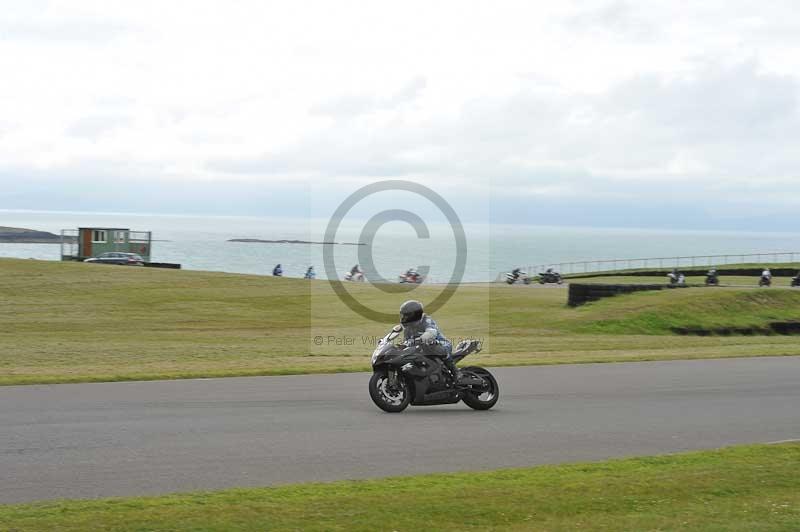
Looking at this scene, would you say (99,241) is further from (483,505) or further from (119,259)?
(483,505)

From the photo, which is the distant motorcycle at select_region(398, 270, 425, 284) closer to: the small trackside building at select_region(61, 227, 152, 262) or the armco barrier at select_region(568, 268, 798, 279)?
the armco barrier at select_region(568, 268, 798, 279)

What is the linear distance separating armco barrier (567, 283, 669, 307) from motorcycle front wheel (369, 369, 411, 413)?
1091 inches

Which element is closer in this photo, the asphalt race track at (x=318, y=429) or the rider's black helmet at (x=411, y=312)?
the asphalt race track at (x=318, y=429)

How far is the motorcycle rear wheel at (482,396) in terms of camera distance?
15.0 meters

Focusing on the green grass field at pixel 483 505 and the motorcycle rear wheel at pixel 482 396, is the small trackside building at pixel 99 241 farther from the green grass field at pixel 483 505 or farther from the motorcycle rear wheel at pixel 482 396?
the green grass field at pixel 483 505

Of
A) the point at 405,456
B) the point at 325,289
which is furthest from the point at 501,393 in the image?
the point at 325,289

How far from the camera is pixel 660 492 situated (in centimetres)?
916

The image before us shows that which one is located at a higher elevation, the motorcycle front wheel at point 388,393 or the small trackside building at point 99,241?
the small trackside building at point 99,241

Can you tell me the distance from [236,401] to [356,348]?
47.2ft

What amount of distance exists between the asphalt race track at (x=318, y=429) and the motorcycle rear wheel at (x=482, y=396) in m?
0.26

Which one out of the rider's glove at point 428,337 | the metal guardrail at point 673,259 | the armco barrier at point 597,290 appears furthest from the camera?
the metal guardrail at point 673,259

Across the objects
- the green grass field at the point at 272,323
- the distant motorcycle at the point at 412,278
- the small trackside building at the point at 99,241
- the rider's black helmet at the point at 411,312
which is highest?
the small trackside building at the point at 99,241

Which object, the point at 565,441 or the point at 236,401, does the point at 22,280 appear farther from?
the point at 565,441

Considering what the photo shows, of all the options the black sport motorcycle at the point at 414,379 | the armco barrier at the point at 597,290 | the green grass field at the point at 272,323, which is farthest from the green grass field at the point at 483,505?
the armco barrier at the point at 597,290
